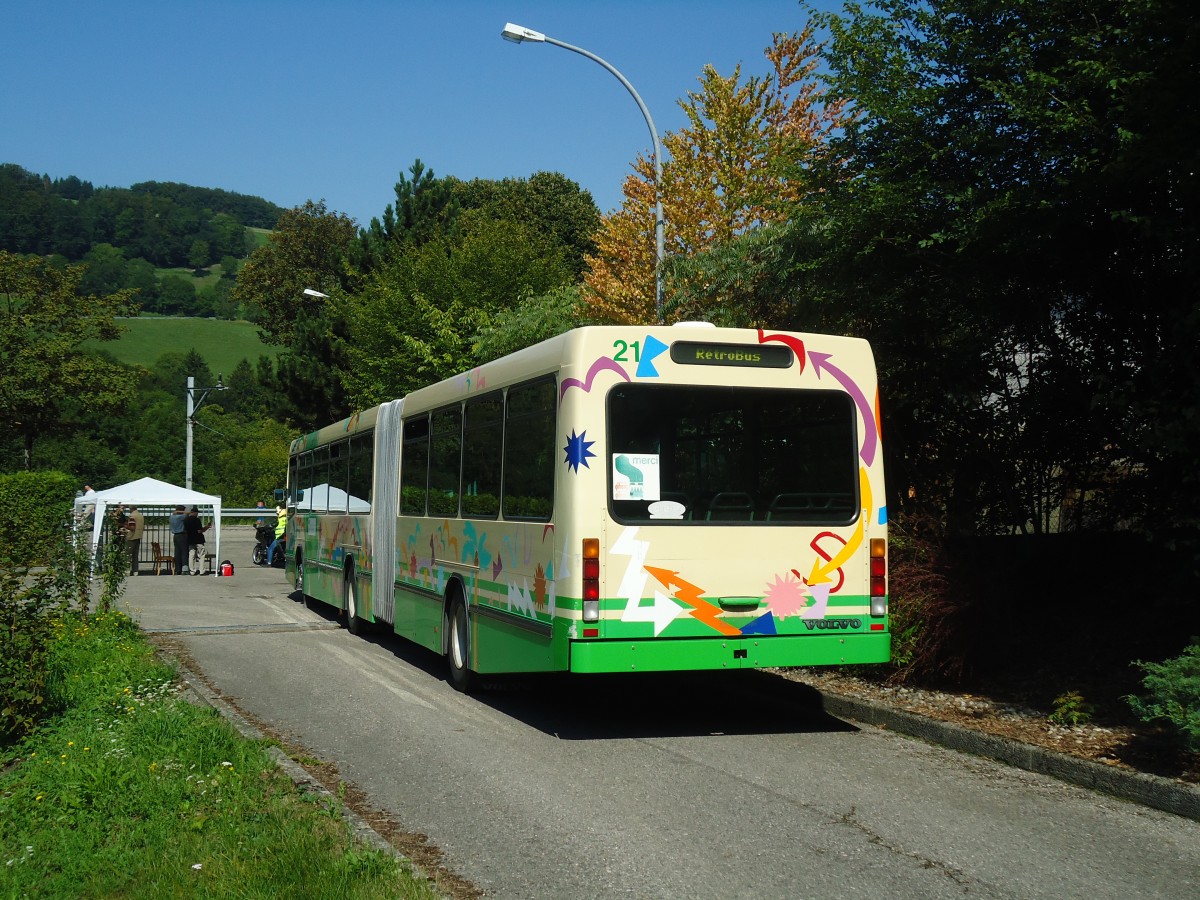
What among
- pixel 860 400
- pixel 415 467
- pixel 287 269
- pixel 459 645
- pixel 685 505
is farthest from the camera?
pixel 287 269

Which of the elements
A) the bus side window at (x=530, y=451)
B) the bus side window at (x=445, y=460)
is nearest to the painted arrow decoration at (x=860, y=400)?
the bus side window at (x=530, y=451)

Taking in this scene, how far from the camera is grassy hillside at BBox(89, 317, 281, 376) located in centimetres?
12044

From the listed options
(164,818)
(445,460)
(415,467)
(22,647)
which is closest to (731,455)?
Result: (445,460)

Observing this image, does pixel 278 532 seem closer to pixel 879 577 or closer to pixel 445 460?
pixel 445 460

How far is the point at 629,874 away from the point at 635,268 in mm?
16777

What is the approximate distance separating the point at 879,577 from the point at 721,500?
4.68 feet

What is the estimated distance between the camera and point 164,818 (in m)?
6.36

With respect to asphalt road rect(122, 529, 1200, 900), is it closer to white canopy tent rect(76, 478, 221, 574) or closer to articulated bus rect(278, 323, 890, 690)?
articulated bus rect(278, 323, 890, 690)

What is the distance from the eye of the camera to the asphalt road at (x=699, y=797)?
19.3 feet

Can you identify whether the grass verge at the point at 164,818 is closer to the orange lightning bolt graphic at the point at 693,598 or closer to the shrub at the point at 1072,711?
the orange lightning bolt graphic at the point at 693,598

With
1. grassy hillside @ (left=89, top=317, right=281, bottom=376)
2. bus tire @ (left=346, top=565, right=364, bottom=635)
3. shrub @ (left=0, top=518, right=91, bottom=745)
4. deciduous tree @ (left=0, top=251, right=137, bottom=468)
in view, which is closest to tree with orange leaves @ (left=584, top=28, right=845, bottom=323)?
bus tire @ (left=346, top=565, right=364, bottom=635)

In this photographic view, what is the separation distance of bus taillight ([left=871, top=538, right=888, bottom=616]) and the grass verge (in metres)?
4.68

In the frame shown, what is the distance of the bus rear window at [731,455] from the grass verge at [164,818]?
10.7ft

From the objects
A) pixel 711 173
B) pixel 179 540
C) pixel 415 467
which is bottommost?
pixel 179 540
